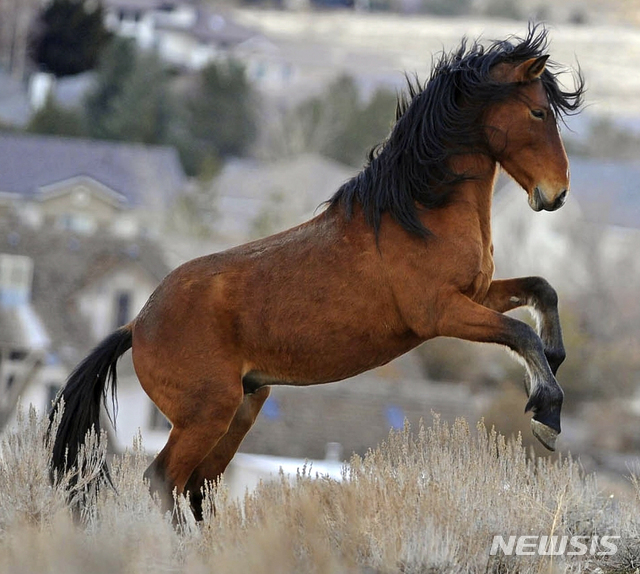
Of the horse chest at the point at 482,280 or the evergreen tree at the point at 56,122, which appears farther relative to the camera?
the evergreen tree at the point at 56,122

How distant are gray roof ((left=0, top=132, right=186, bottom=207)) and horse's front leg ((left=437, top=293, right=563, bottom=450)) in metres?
49.4

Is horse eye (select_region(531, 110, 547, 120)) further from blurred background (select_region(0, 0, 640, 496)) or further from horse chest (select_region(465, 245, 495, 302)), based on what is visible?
blurred background (select_region(0, 0, 640, 496))

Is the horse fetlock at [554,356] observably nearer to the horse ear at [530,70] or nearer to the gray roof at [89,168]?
the horse ear at [530,70]

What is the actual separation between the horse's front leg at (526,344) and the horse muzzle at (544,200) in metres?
0.54

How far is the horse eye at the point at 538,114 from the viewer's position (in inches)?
237

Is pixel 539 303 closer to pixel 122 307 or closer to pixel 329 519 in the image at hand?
pixel 329 519

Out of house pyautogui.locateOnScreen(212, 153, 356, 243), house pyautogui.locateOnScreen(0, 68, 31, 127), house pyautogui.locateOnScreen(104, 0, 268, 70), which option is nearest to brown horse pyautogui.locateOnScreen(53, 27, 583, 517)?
house pyautogui.locateOnScreen(212, 153, 356, 243)

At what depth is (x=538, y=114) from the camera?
602cm

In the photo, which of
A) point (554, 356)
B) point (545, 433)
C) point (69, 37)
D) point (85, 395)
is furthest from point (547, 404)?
point (69, 37)

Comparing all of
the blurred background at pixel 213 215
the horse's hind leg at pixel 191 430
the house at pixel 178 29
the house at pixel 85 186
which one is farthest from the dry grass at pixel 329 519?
the house at pixel 178 29

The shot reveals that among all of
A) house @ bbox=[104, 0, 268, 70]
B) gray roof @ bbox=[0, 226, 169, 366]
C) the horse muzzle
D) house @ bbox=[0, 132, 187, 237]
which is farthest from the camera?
house @ bbox=[104, 0, 268, 70]

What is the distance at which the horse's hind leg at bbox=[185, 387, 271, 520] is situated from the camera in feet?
21.4

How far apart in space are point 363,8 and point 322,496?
438 feet

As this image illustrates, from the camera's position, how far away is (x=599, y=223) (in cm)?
5544
